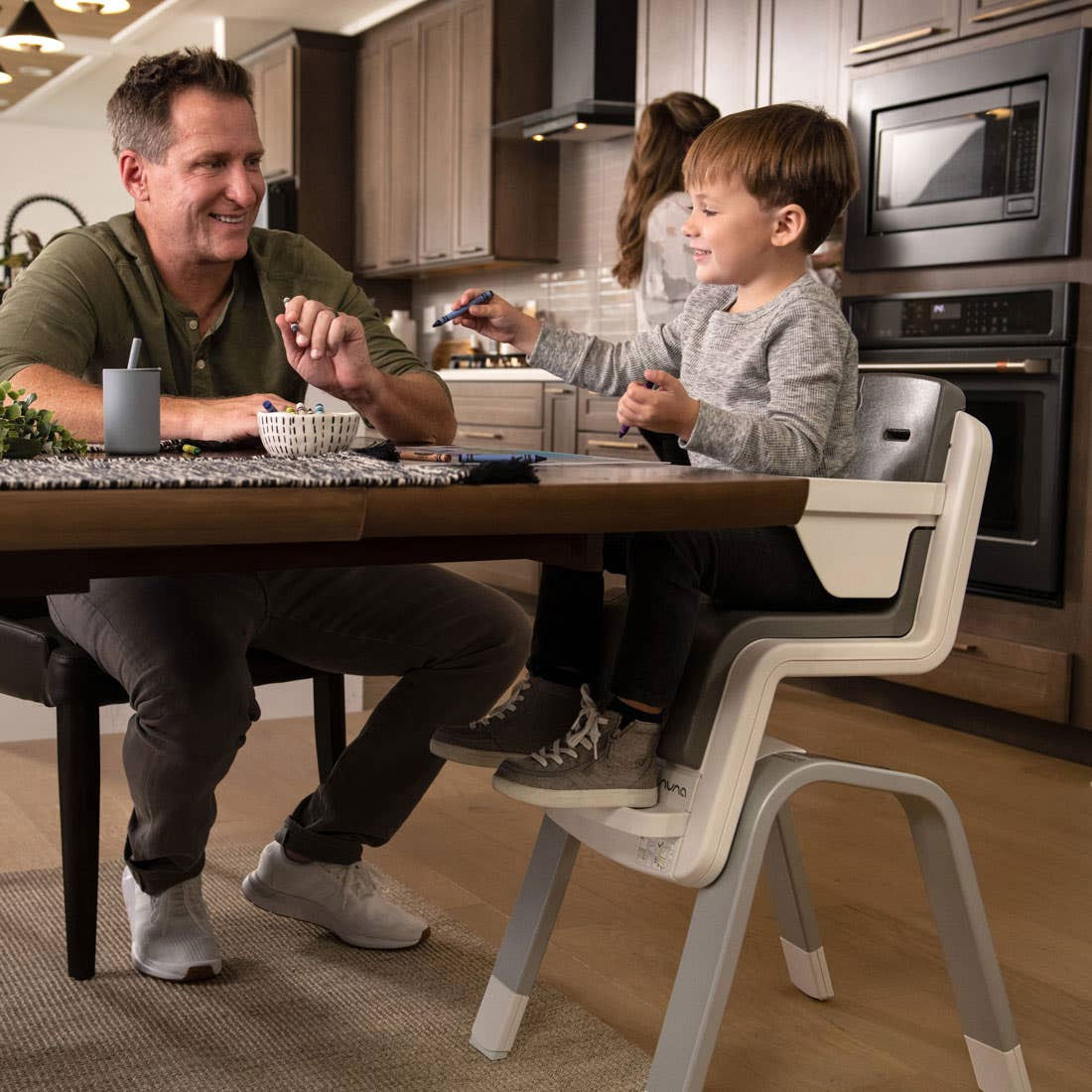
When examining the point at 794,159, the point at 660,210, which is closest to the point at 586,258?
the point at 660,210

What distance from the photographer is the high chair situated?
4.21 feet

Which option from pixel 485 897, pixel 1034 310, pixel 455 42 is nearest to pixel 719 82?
pixel 1034 310

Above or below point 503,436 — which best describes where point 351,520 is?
above

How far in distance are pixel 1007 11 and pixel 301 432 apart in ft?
8.12

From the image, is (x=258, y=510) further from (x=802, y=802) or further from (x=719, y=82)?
(x=719, y=82)

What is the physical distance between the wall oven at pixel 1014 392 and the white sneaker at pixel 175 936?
204 centimetres

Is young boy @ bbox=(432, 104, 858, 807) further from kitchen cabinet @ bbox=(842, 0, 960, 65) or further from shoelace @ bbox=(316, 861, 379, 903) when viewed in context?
kitchen cabinet @ bbox=(842, 0, 960, 65)

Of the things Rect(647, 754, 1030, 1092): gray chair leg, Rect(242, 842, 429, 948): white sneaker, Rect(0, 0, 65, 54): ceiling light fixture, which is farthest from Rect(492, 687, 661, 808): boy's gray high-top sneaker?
Rect(0, 0, 65, 54): ceiling light fixture

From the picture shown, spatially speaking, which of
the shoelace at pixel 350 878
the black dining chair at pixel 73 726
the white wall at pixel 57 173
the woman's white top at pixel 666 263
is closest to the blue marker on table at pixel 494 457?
the black dining chair at pixel 73 726

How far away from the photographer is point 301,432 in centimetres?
123

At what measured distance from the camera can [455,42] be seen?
5617 mm

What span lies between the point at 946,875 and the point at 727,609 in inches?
13.8

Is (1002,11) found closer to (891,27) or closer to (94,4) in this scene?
(891,27)

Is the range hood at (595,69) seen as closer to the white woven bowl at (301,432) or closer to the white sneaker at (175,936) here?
the white sneaker at (175,936)
